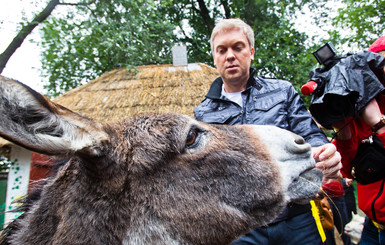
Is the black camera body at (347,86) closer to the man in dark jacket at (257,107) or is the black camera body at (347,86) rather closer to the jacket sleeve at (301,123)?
the jacket sleeve at (301,123)

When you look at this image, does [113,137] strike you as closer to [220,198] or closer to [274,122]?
[220,198]

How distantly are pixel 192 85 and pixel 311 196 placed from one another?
24.0 ft

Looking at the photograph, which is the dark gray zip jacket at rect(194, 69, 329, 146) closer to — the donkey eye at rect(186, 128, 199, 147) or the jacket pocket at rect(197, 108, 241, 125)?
the jacket pocket at rect(197, 108, 241, 125)

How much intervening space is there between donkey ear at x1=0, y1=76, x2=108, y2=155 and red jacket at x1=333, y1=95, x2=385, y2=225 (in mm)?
2219

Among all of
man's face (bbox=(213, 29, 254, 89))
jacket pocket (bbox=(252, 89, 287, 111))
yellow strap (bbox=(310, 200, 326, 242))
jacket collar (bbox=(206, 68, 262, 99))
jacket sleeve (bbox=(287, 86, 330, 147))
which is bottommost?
yellow strap (bbox=(310, 200, 326, 242))

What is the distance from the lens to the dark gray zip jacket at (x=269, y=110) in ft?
7.48

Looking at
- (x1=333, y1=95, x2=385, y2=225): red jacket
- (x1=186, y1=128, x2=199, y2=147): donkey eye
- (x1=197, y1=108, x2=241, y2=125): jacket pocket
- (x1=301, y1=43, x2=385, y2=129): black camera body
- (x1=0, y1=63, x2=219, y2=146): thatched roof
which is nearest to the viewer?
(x1=186, y1=128, x2=199, y2=147): donkey eye

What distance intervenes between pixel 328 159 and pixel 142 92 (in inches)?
295

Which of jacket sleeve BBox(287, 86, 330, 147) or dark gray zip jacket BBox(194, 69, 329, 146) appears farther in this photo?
dark gray zip jacket BBox(194, 69, 329, 146)

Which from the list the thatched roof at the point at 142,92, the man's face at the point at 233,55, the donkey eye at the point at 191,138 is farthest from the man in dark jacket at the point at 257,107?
the thatched roof at the point at 142,92

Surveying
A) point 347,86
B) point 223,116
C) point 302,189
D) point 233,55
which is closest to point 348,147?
point 347,86

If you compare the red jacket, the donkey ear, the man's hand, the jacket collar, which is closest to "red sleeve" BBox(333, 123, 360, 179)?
the red jacket

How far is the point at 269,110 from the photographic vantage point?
2324mm

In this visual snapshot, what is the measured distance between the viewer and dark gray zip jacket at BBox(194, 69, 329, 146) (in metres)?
2.28
